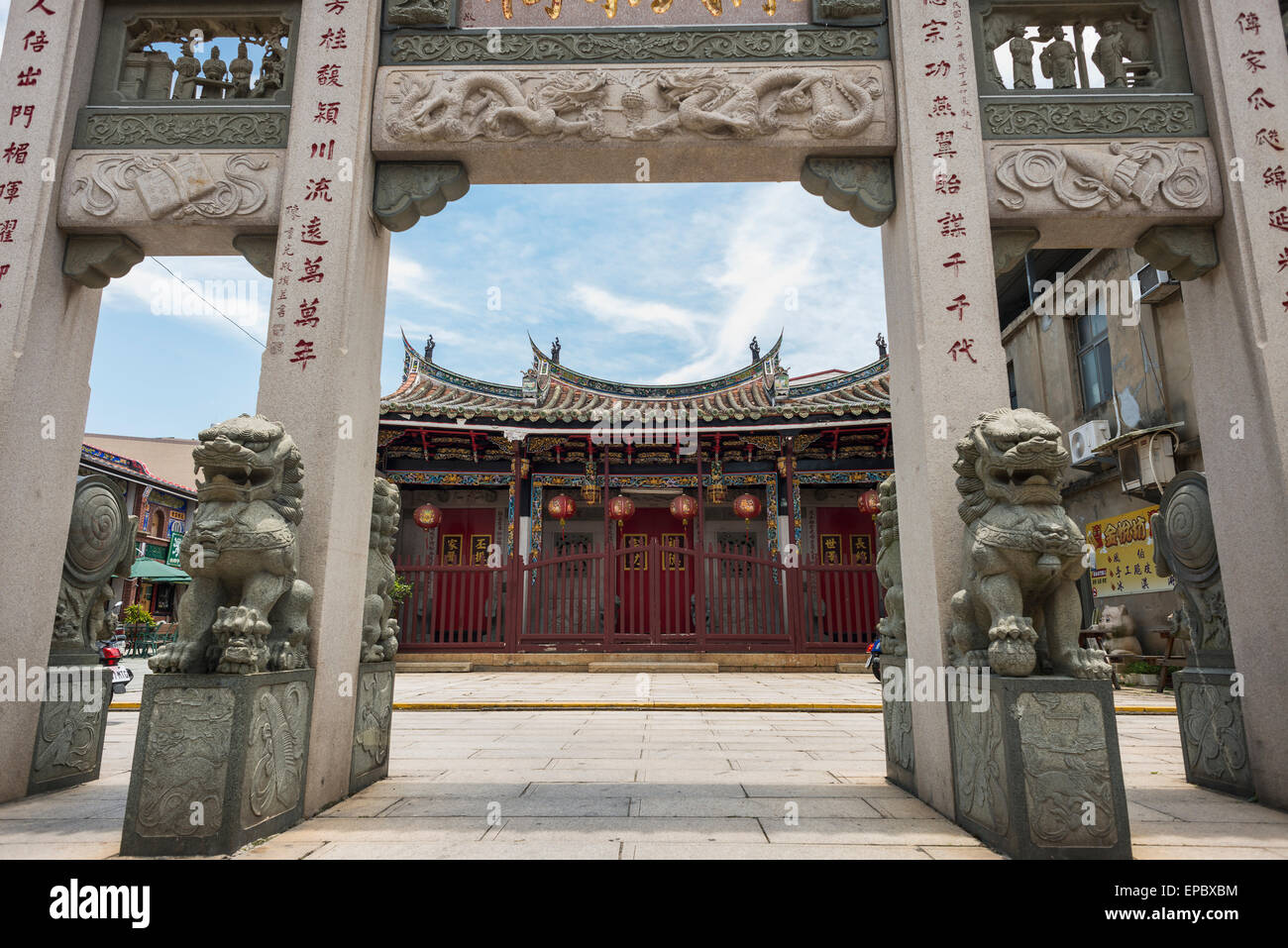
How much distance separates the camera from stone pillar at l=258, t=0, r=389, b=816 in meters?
Answer: 3.91

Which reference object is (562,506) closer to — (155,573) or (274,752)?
(155,573)

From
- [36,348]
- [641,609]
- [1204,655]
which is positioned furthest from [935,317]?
[641,609]

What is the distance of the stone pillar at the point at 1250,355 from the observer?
4027 mm

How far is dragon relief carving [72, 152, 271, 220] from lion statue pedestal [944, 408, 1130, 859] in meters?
4.26

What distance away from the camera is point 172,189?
4305 millimetres

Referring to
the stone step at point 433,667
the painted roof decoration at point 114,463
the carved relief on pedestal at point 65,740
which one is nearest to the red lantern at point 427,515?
the stone step at point 433,667

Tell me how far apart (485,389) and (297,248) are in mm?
14562

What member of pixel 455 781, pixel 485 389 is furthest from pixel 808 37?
pixel 485 389

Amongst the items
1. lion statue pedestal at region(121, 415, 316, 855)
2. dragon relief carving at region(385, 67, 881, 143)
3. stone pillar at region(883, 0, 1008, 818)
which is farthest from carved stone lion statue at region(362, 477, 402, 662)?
stone pillar at region(883, 0, 1008, 818)

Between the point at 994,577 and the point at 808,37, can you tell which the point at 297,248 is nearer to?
the point at 808,37

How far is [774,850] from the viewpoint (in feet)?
10.3

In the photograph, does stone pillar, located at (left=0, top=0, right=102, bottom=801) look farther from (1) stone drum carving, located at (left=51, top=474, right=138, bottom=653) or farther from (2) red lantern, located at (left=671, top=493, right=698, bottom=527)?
(2) red lantern, located at (left=671, top=493, right=698, bottom=527)

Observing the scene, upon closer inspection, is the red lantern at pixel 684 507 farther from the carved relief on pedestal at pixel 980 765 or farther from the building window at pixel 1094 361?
the carved relief on pedestal at pixel 980 765

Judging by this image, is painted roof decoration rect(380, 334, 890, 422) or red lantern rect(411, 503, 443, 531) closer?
red lantern rect(411, 503, 443, 531)
